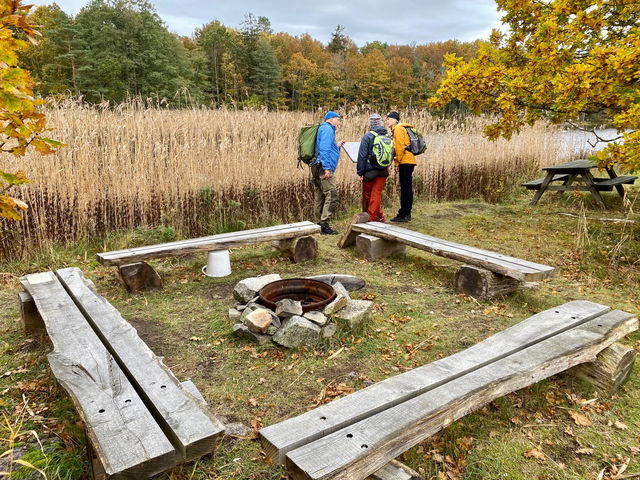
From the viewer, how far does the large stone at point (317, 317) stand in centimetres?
317

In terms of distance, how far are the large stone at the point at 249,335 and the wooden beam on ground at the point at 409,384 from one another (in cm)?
132

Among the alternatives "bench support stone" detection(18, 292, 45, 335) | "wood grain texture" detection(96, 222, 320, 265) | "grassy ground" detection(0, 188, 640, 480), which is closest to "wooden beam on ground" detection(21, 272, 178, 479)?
"grassy ground" detection(0, 188, 640, 480)

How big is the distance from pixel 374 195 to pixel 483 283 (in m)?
2.55

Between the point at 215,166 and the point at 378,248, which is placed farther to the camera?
the point at 215,166

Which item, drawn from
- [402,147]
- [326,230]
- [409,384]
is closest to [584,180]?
[402,147]

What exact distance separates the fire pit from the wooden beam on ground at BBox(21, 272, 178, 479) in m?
1.36

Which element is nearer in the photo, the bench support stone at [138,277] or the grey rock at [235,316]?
the grey rock at [235,316]

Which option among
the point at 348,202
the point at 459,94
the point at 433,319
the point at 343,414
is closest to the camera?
the point at 343,414

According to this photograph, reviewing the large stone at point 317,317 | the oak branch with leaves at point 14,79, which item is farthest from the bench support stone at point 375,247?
the oak branch with leaves at point 14,79

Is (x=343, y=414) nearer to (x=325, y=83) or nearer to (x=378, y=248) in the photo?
(x=378, y=248)

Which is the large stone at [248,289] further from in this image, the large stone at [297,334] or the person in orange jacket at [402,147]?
the person in orange jacket at [402,147]

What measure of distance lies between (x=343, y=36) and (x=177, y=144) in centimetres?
7299

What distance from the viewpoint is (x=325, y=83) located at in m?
35.6

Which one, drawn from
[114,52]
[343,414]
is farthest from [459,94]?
[114,52]
